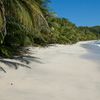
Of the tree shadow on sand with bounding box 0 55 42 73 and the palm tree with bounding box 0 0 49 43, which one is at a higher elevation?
the palm tree with bounding box 0 0 49 43

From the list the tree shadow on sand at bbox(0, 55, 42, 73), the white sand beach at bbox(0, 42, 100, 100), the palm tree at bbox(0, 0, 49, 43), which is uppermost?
the palm tree at bbox(0, 0, 49, 43)

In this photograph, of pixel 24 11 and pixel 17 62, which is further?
pixel 17 62

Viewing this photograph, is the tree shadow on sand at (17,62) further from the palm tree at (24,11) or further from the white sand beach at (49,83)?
the palm tree at (24,11)

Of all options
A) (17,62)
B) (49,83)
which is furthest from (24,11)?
(49,83)

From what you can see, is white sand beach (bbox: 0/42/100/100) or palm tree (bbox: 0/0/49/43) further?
palm tree (bbox: 0/0/49/43)

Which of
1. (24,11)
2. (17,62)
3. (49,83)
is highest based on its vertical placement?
(24,11)

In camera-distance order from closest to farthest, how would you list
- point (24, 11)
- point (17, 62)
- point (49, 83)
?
point (49, 83)
point (24, 11)
point (17, 62)

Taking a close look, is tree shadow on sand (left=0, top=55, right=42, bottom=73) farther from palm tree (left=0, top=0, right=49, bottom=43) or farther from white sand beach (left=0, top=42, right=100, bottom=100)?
palm tree (left=0, top=0, right=49, bottom=43)

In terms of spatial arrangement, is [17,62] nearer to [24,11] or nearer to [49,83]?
[24,11]

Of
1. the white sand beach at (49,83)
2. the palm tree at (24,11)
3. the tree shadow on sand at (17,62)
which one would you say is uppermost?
the palm tree at (24,11)

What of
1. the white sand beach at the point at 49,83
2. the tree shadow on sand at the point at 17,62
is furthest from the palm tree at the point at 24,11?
the white sand beach at the point at 49,83

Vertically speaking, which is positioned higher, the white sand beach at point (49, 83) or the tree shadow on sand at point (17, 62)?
the tree shadow on sand at point (17, 62)

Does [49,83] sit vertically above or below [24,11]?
below

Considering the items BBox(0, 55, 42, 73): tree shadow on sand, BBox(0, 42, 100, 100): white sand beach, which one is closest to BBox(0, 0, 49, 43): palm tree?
BBox(0, 55, 42, 73): tree shadow on sand
